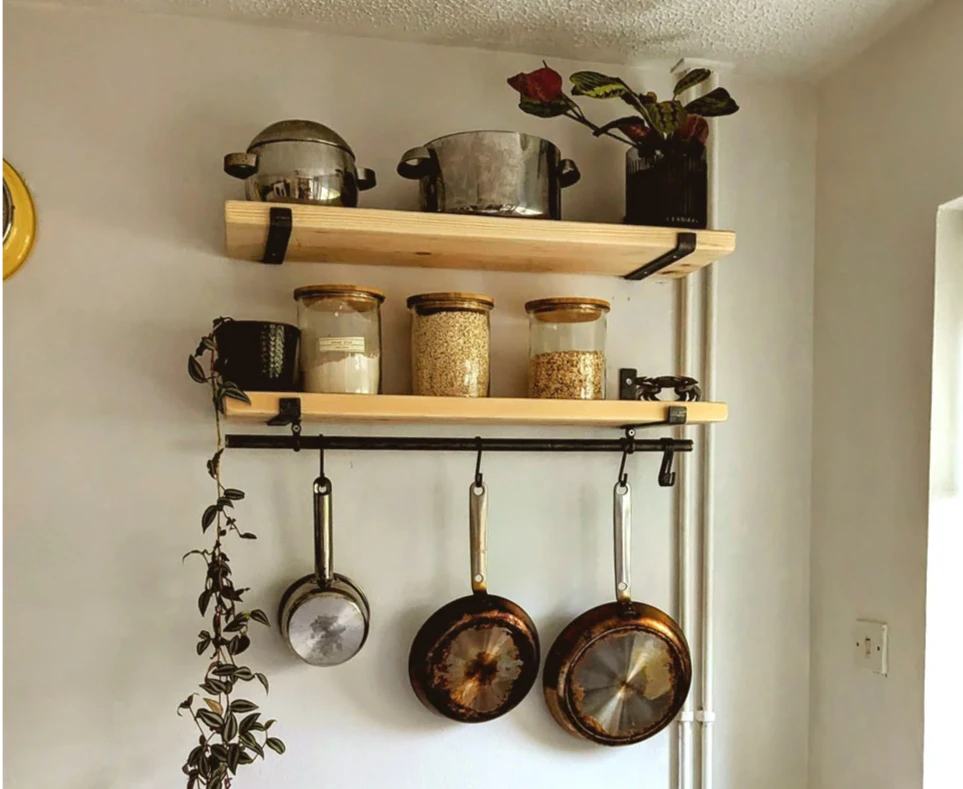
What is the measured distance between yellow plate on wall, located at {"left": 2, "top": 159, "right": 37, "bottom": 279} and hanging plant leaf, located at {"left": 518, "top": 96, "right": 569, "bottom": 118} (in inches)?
29.6

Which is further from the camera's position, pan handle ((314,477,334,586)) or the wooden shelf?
pan handle ((314,477,334,586))

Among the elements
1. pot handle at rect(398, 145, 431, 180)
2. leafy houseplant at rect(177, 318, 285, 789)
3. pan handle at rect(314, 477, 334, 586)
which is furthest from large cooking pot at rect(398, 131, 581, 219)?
pan handle at rect(314, 477, 334, 586)

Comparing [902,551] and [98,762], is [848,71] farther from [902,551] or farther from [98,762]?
[98,762]

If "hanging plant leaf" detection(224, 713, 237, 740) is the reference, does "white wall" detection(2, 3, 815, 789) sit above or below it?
above

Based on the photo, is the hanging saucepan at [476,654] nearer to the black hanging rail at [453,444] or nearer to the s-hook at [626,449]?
the black hanging rail at [453,444]

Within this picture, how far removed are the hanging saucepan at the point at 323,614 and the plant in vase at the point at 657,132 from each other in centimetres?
65

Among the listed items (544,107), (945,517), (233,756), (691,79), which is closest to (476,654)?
(233,756)

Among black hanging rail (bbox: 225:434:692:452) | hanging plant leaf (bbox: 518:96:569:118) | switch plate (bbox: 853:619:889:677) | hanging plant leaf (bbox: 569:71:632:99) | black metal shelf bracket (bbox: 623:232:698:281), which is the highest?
hanging plant leaf (bbox: 569:71:632:99)

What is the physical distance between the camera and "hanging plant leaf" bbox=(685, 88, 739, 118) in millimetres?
1287

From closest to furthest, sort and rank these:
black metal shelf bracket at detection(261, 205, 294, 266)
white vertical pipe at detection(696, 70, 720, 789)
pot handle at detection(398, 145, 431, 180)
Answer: black metal shelf bracket at detection(261, 205, 294, 266) < pot handle at detection(398, 145, 431, 180) < white vertical pipe at detection(696, 70, 720, 789)

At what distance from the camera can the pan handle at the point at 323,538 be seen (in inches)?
51.6

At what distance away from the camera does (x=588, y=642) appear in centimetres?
141

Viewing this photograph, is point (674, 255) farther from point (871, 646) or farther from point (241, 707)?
point (241, 707)

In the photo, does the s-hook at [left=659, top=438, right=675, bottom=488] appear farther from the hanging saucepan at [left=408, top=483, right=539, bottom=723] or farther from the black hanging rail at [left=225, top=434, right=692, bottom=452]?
the hanging saucepan at [left=408, top=483, right=539, bottom=723]
